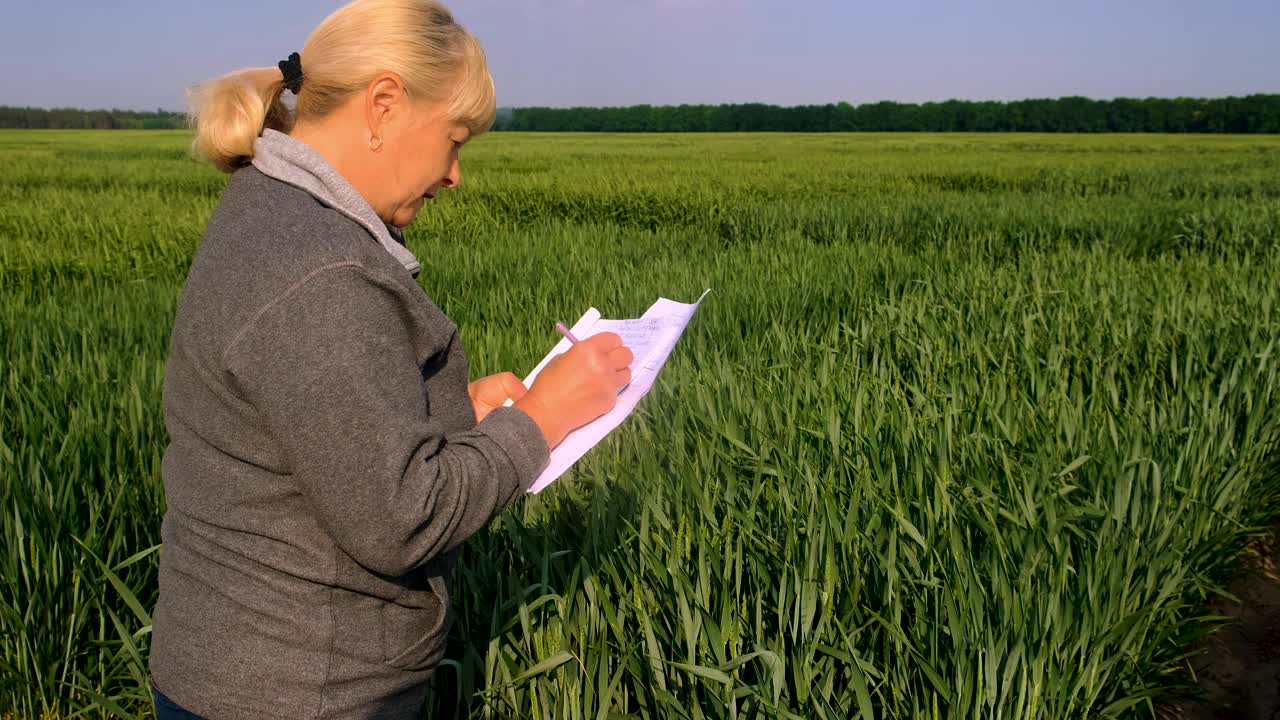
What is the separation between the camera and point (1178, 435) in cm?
256

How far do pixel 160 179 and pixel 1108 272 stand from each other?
1107cm

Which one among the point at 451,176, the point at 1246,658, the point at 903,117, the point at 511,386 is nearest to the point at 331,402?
the point at 451,176

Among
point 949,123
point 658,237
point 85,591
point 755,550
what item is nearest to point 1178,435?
point 755,550

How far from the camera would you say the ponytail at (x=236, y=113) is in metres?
1.00

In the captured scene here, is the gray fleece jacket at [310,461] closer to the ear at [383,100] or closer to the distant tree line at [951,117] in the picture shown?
the ear at [383,100]

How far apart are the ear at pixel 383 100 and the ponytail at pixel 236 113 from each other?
0.12 metres

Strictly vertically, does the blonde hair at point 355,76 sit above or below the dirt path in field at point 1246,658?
above

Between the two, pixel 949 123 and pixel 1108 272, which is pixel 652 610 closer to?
pixel 1108 272

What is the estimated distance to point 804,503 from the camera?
190 cm

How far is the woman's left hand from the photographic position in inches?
54.5

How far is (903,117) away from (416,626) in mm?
63612

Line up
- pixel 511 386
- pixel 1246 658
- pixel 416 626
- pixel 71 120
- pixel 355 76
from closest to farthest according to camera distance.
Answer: pixel 355 76, pixel 416 626, pixel 511 386, pixel 1246 658, pixel 71 120

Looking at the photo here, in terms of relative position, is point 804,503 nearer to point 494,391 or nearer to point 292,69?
point 494,391

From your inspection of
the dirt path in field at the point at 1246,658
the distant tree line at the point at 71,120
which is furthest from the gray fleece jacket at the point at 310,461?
the distant tree line at the point at 71,120
